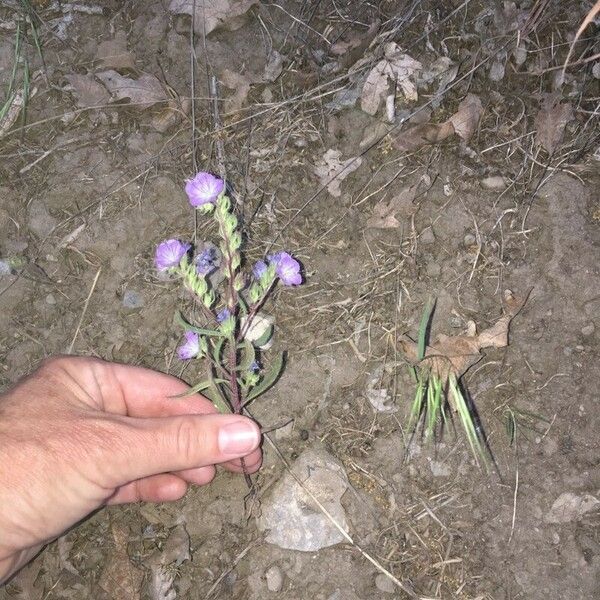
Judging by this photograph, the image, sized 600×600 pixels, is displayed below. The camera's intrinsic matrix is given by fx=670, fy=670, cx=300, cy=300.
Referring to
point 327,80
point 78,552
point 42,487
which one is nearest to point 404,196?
point 327,80

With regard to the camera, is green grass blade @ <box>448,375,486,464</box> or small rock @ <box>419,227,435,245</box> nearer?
green grass blade @ <box>448,375,486,464</box>

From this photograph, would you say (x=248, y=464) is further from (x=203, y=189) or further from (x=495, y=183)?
(x=495, y=183)

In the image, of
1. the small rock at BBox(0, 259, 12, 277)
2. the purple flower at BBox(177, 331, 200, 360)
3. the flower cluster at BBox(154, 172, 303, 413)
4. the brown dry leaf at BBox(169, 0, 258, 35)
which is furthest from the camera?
the brown dry leaf at BBox(169, 0, 258, 35)

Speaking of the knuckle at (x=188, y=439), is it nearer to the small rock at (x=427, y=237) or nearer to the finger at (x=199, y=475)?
the finger at (x=199, y=475)

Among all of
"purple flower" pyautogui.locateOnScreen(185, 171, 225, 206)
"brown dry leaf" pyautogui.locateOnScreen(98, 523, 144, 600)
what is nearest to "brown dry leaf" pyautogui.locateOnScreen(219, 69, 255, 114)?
"purple flower" pyautogui.locateOnScreen(185, 171, 225, 206)

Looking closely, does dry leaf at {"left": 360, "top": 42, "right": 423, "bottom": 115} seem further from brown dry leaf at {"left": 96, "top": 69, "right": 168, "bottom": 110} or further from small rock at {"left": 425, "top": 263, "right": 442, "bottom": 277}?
brown dry leaf at {"left": 96, "top": 69, "right": 168, "bottom": 110}

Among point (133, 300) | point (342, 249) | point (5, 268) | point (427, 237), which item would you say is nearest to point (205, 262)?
point (133, 300)
